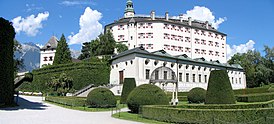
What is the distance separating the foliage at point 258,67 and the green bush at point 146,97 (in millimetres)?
55843

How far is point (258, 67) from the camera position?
2761 inches

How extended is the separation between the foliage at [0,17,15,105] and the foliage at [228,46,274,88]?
6213 cm

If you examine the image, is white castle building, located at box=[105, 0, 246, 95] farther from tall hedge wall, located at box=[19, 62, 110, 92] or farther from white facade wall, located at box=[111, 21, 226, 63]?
tall hedge wall, located at box=[19, 62, 110, 92]

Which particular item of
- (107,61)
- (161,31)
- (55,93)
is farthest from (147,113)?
(161,31)

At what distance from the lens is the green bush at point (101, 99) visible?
87.9 ft

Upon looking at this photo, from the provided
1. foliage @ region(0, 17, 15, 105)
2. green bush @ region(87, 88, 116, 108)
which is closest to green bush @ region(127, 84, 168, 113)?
green bush @ region(87, 88, 116, 108)

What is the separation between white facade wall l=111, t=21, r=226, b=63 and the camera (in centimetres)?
6688

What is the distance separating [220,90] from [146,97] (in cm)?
609

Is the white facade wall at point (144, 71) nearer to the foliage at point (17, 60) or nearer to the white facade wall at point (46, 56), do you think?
the foliage at point (17, 60)

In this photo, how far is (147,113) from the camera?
1864 centimetres

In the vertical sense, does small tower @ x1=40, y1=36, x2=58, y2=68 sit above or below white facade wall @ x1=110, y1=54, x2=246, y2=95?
above

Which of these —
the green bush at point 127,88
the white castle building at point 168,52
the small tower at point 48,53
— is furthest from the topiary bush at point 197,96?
the small tower at point 48,53

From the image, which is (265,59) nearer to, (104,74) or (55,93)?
(104,74)

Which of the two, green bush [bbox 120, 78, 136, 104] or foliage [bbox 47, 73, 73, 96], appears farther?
foliage [bbox 47, 73, 73, 96]
